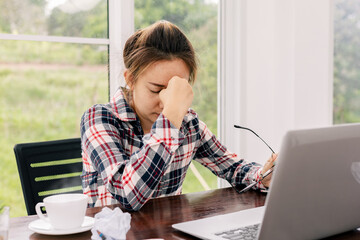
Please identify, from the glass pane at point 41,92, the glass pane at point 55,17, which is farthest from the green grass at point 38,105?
the glass pane at point 55,17

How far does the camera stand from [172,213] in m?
1.06

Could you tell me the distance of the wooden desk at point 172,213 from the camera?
90 cm

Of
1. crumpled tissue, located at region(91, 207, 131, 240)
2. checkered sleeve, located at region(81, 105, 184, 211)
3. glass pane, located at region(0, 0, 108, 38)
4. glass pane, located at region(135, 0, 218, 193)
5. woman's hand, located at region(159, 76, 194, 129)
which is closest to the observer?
crumpled tissue, located at region(91, 207, 131, 240)

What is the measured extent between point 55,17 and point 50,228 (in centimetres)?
141

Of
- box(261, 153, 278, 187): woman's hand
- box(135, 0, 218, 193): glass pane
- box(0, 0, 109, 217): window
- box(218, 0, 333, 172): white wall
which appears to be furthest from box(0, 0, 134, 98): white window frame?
box(261, 153, 278, 187): woman's hand

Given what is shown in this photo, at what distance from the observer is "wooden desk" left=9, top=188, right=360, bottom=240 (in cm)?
90

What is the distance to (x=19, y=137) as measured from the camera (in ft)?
6.79

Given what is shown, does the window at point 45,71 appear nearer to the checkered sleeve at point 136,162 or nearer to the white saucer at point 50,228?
the checkered sleeve at point 136,162

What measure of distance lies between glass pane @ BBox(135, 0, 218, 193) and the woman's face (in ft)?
3.63

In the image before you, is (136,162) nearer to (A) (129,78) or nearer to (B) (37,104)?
(A) (129,78)

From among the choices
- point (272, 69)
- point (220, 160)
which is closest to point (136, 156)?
point (220, 160)

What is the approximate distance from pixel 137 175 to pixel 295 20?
1.54 metres

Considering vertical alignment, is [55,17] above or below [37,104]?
above

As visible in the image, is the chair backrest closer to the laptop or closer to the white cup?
the white cup
